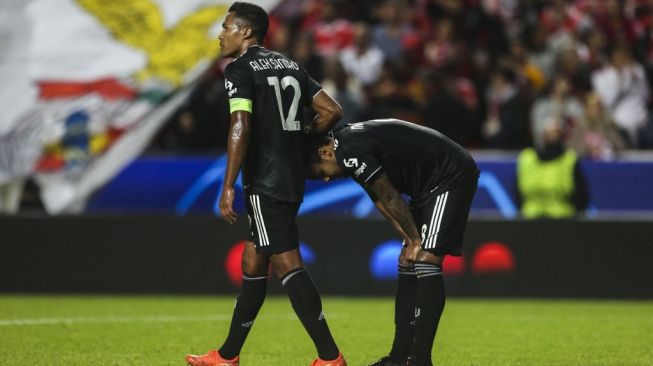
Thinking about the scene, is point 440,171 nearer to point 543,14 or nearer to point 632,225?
point 632,225

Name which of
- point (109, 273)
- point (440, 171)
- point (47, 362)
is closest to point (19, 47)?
point (109, 273)

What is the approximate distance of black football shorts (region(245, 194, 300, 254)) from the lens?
6.90 meters

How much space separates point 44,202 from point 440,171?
24.7 ft

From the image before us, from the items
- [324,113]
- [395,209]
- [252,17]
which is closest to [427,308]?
[395,209]

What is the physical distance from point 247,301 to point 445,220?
123 cm

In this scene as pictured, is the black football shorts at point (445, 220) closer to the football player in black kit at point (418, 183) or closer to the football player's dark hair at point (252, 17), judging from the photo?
the football player in black kit at point (418, 183)

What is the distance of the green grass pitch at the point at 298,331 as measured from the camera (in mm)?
8023

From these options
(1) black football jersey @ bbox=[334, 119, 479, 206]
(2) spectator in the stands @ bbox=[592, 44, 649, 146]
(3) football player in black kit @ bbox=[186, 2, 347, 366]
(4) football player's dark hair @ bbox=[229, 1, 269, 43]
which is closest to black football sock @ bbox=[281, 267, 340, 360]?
(3) football player in black kit @ bbox=[186, 2, 347, 366]

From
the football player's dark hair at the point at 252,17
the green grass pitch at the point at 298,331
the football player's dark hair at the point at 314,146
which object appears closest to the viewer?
the football player's dark hair at the point at 314,146

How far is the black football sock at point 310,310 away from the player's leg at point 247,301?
1.01 feet

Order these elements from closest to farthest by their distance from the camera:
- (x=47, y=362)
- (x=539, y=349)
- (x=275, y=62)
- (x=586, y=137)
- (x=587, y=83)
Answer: (x=275, y=62)
(x=47, y=362)
(x=539, y=349)
(x=586, y=137)
(x=587, y=83)

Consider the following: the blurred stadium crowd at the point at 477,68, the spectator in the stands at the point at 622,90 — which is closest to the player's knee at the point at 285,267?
the blurred stadium crowd at the point at 477,68

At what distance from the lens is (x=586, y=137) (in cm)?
1461

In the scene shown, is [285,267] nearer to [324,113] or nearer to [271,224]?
[271,224]
